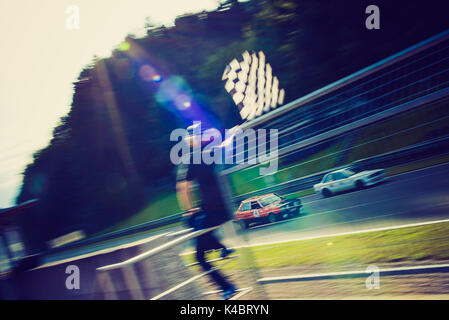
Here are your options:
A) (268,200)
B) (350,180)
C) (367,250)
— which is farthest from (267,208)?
(367,250)

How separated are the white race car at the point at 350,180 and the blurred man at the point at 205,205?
390cm

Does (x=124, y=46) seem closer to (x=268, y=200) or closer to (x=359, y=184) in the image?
(x=268, y=200)

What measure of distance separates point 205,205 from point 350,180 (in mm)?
5927

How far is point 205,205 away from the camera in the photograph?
11.8 feet

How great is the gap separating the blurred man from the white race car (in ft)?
12.8

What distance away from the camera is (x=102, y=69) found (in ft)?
106

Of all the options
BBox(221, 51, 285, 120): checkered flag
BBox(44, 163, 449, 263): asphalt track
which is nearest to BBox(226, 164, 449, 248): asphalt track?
BBox(44, 163, 449, 263): asphalt track

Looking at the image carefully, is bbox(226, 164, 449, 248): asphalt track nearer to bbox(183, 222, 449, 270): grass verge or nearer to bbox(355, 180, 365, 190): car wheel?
bbox(183, 222, 449, 270): grass verge

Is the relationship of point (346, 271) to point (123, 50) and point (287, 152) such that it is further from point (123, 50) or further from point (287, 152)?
point (123, 50)

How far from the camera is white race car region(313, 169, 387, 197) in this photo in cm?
736

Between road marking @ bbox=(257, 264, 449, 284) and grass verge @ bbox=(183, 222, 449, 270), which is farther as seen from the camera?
grass verge @ bbox=(183, 222, 449, 270)

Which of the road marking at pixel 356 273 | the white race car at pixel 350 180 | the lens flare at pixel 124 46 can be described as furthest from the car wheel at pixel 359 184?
the lens flare at pixel 124 46

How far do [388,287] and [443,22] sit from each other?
1790 centimetres
